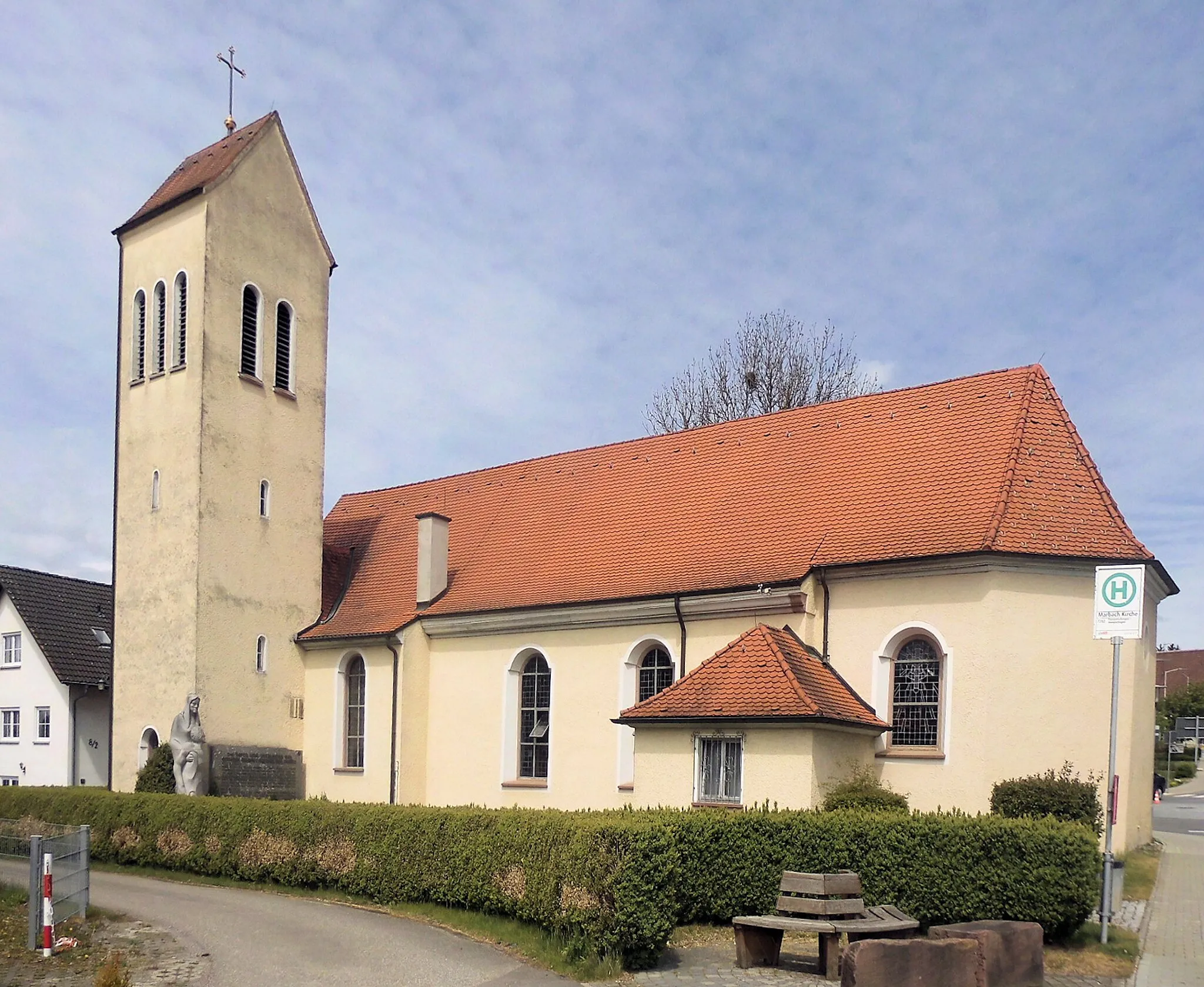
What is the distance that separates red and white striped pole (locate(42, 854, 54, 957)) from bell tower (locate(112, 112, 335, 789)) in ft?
34.6

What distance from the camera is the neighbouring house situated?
3117cm

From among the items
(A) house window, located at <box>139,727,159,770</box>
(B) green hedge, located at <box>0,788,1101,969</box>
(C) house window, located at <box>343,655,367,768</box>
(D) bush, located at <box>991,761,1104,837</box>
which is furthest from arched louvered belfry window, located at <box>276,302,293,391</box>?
(D) bush, located at <box>991,761,1104,837</box>

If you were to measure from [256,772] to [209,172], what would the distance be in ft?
43.8

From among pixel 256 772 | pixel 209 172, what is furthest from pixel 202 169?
pixel 256 772

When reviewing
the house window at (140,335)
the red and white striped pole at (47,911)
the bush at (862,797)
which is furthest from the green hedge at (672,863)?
the house window at (140,335)

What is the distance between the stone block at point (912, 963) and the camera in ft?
33.2

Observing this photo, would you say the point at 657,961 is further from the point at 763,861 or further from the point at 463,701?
the point at 463,701

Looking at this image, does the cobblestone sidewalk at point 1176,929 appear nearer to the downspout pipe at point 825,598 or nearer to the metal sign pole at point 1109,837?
the metal sign pole at point 1109,837

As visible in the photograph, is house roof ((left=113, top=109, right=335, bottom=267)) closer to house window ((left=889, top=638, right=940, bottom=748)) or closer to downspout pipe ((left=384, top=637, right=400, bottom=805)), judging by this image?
downspout pipe ((left=384, top=637, right=400, bottom=805))

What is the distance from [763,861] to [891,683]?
5.05 m

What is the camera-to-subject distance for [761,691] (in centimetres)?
1656

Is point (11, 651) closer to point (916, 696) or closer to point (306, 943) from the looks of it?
point (306, 943)

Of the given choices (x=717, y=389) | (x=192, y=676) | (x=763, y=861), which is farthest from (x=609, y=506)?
(x=717, y=389)

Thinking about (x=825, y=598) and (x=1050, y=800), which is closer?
(x=1050, y=800)
